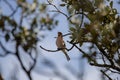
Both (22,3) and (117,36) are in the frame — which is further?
(22,3)

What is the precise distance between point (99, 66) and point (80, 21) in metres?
0.39

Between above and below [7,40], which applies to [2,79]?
above

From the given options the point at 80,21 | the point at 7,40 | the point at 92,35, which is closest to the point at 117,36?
the point at 92,35

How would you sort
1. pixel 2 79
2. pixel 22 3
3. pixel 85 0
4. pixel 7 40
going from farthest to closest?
pixel 22 3 → pixel 7 40 → pixel 2 79 → pixel 85 0

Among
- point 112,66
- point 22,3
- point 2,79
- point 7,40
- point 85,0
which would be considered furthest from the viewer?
point 22,3

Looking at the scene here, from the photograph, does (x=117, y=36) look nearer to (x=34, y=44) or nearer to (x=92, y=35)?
(x=92, y=35)

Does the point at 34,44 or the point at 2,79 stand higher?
the point at 2,79

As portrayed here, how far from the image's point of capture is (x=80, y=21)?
135 inches

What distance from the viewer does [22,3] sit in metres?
11.3

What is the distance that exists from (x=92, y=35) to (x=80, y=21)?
276 mm

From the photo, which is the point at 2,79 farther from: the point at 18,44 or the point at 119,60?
the point at 18,44

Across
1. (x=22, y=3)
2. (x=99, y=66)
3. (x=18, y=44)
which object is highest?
(x=99, y=66)

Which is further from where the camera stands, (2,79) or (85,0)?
(2,79)

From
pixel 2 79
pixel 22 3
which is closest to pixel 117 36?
pixel 2 79
